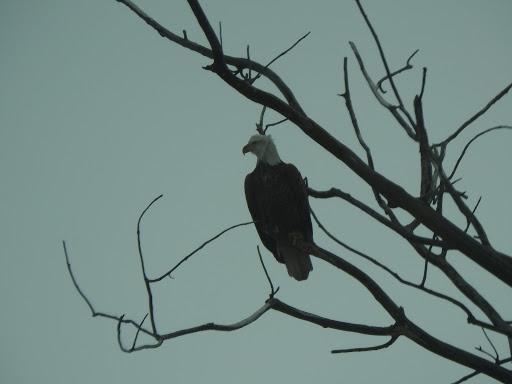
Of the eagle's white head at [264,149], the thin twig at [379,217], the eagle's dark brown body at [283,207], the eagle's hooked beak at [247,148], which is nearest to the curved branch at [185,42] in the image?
the thin twig at [379,217]

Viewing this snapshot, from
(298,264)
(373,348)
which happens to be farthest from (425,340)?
(298,264)

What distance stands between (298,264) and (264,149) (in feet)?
4.07

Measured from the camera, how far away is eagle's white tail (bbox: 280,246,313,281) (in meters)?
5.71

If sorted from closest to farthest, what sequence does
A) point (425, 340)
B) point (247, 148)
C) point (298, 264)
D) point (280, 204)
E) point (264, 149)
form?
point (425, 340) → point (280, 204) → point (298, 264) → point (264, 149) → point (247, 148)

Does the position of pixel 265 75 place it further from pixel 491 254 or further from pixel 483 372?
pixel 483 372

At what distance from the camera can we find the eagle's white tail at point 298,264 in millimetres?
5711

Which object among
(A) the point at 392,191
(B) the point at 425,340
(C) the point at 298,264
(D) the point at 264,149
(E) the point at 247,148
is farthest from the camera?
(E) the point at 247,148

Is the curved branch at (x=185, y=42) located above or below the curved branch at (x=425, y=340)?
above

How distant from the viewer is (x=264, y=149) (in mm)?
5852

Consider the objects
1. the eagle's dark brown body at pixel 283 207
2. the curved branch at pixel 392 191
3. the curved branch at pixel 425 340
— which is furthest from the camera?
the eagle's dark brown body at pixel 283 207

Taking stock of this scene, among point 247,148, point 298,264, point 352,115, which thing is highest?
point 247,148

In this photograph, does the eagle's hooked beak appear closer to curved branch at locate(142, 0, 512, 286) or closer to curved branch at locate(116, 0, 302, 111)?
curved branch at locate(116, 0, 302, 111)

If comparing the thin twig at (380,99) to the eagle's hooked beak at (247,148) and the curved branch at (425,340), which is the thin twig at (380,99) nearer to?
the curved branch at (425,340)

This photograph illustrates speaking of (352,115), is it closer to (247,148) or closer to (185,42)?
(185,42)
